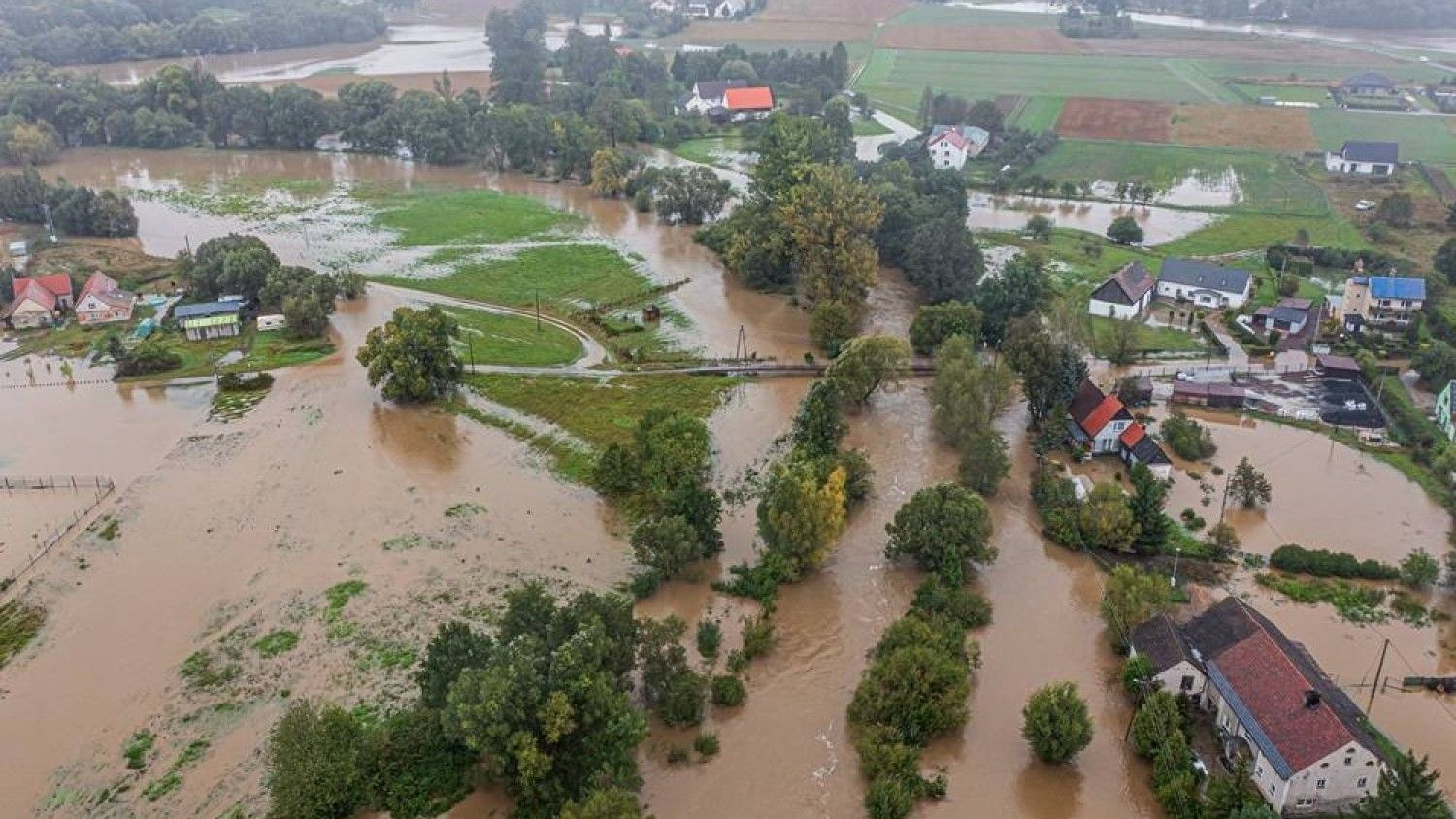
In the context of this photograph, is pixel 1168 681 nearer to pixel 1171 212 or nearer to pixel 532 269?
pixel 532 269

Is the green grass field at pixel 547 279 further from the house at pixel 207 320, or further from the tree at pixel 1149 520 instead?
the tree at pixel 1149 520

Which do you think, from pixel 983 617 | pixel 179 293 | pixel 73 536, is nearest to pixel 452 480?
pixel 73 536

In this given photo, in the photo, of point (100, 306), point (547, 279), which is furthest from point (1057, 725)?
point (100, 306)

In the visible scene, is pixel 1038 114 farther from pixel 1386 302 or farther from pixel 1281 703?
pixel 1281 703

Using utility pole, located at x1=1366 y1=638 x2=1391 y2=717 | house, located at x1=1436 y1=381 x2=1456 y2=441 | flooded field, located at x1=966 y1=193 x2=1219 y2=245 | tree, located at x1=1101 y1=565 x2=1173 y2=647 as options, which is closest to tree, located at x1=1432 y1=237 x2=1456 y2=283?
flooded field, located at x1=966 y1=193 x2=1219 y2=245

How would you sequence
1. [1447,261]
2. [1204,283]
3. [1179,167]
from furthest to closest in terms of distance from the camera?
[1179,167] < [1447,261] < [1204,283]
